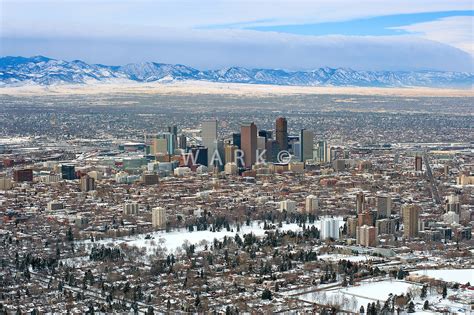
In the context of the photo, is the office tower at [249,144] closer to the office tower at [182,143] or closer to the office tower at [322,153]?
the office tower at [322,153]

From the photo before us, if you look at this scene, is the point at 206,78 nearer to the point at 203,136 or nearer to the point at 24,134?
the point at 24,134

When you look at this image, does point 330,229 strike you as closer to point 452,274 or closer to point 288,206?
point 288,206

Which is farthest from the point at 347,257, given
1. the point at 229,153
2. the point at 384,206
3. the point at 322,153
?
the point at 322,153

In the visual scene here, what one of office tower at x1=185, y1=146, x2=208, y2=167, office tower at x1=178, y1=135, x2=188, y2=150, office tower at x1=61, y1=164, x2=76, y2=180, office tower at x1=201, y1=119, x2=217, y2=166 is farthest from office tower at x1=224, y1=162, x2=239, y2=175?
office tower at x1=178, y1=135, x2=188, y2=150

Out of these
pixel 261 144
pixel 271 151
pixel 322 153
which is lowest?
pixel 322 153

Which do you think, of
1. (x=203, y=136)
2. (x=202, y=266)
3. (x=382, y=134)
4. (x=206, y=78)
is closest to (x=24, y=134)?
(x=203, y=136)

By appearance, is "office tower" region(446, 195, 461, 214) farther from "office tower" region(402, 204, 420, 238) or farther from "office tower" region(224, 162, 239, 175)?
"office tower" region(224, 162, 239, 175)
